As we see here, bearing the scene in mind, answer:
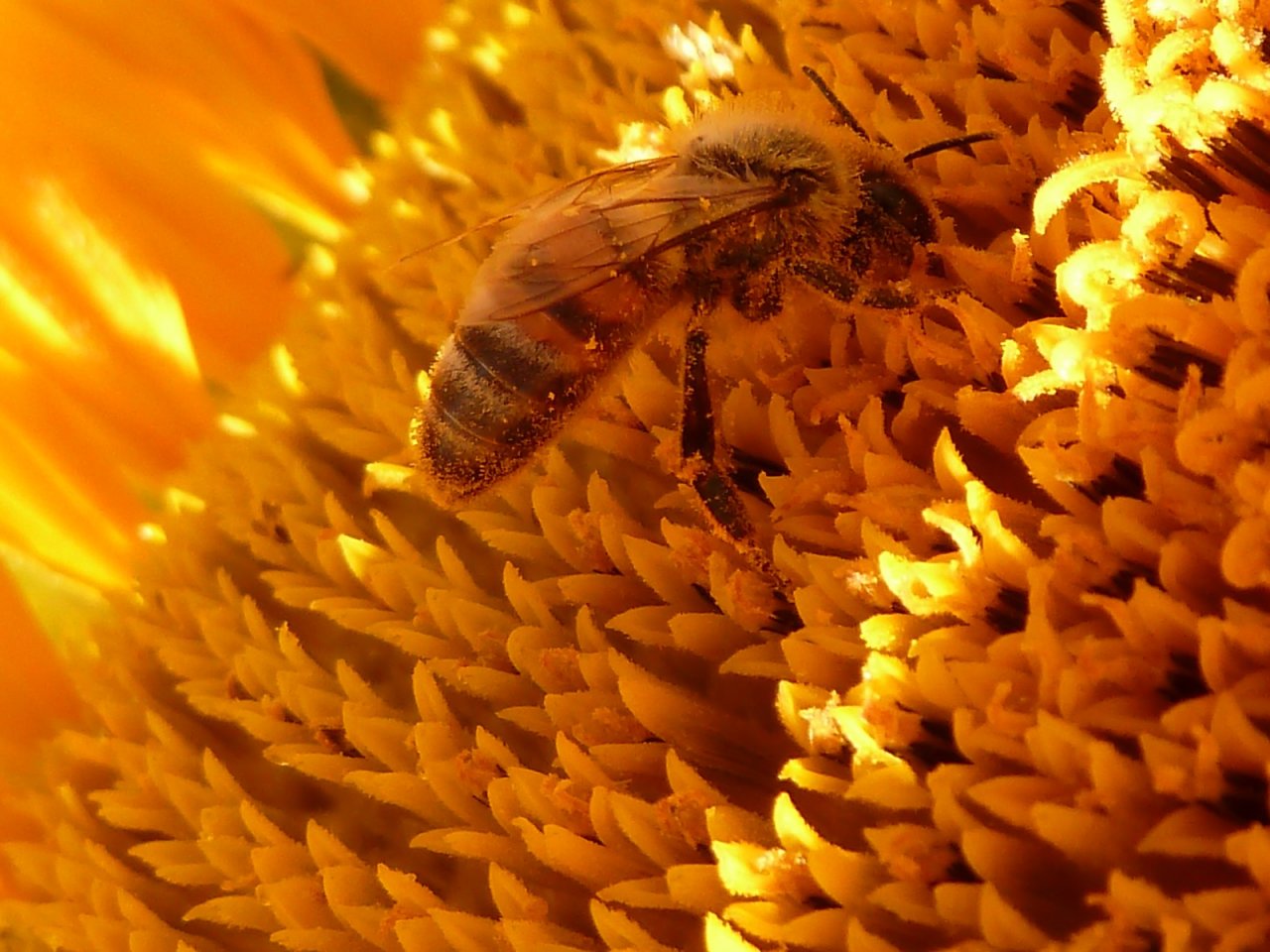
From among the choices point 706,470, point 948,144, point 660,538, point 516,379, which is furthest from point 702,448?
point 948,144

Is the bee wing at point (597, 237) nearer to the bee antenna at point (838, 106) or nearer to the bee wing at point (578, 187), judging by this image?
the bee wing at point (578, 187)

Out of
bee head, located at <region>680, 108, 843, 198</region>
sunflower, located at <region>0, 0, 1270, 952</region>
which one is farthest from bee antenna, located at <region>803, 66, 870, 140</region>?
bee head, located at <region>680, 108, 843, 198</region>

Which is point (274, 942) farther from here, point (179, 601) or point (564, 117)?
point (564, 117)

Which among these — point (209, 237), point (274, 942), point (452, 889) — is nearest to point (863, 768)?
point (452, 889)

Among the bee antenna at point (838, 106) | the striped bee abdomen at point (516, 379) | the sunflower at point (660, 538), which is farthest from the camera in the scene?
the bee antenna at point (838, 106)

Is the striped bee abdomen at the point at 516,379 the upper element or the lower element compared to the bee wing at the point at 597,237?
lower

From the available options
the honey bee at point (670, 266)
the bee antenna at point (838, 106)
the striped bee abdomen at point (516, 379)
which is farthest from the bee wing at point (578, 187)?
the bee antenna at point (838, 106)
